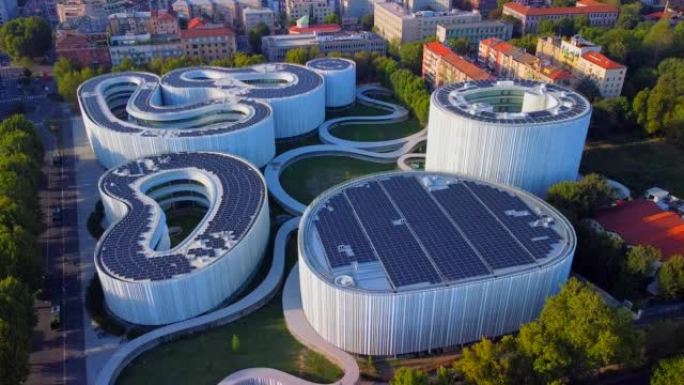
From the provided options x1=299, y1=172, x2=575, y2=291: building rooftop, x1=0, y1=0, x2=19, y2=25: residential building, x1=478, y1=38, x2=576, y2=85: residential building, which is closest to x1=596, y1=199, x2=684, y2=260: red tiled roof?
x1=299, y1=172, x2=575, y2=291: building rooftop

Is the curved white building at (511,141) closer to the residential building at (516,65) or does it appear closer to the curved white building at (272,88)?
the residential building at (516,65)


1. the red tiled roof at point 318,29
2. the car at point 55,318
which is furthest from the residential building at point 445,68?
the car at point 55,318

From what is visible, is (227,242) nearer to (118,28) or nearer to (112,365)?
(112,365)

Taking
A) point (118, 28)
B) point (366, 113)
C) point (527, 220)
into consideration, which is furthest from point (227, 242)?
point (118, 28)

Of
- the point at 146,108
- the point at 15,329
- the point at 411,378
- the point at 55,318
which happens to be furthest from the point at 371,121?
the point at 15,329

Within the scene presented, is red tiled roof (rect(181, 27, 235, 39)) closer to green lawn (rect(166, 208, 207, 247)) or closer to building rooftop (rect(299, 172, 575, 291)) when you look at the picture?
green lawn (rect(166, 208, 207, 247))

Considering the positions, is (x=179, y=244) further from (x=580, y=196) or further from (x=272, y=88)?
(x=580, y=196)
